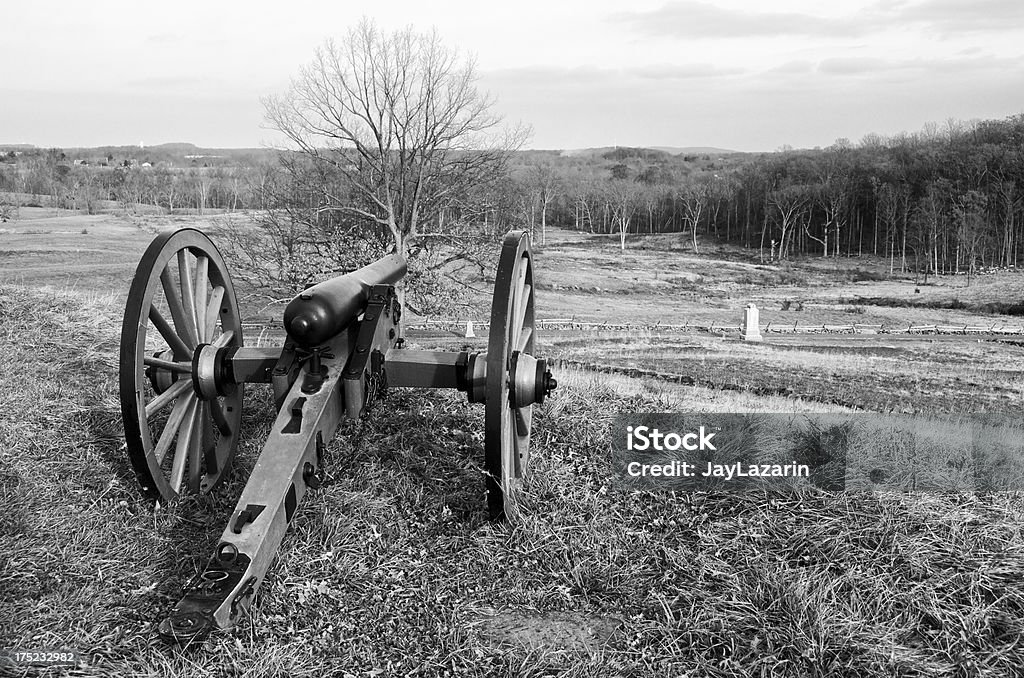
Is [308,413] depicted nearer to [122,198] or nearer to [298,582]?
[298,582]

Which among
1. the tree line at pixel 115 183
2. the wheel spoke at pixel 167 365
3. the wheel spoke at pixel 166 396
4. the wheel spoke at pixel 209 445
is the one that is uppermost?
the tree line at pixel 115 183

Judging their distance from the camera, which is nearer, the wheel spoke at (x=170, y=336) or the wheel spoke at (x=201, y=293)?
the wheel spoke at (x=170, y=336)

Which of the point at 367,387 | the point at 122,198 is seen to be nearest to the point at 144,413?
the point at 367,387

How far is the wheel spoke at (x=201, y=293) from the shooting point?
4.91 m

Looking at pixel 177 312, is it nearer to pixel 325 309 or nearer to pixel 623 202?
pixel 325 309

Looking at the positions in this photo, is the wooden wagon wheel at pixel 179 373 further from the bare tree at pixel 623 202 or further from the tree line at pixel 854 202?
the bare tree at pixel 623 202

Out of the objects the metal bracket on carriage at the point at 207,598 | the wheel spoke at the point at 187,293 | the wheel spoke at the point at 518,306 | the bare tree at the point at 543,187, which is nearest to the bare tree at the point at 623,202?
the bare tree at the point at 543,187

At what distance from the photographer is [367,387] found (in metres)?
4.48

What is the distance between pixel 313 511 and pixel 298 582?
2.03 feet

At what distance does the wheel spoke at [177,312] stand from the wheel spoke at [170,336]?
34 millimetres

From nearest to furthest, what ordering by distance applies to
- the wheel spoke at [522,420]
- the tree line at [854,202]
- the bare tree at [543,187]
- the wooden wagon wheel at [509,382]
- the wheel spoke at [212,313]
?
1. the wooden wagon wheel at [509,382]
2. the wheel spoke at [522,420]
3. the wheel spoke at [212,313]
4. the tree line at [854,202]
5. the bare tree at [543,187]

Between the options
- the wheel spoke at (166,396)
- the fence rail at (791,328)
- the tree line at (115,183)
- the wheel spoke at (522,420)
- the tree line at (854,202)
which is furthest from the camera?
the tree line at (854,202)

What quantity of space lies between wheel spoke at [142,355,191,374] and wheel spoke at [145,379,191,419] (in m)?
0.09

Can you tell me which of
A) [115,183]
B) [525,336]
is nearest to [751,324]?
[525,336]
